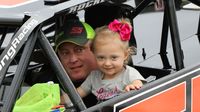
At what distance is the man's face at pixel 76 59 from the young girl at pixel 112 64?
11cm

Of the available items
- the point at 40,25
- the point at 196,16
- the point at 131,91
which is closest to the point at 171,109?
the point at 131,91

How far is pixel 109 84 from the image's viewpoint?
112 inches

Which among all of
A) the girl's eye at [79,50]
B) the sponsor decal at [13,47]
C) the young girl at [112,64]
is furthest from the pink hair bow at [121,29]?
the sponsor decal at [13,47]

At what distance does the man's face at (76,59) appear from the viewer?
9.80 ft

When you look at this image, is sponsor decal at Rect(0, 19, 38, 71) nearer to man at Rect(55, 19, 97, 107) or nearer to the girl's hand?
the girl's hand

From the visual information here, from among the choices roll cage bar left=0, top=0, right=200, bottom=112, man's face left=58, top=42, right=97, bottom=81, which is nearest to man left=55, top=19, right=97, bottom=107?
man's face left=58, top=42, right=97, bottom=81

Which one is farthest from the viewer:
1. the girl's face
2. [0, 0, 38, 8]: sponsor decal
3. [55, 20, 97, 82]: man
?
[55, 20, 97, 82]: man

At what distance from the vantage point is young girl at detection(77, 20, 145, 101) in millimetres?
2754

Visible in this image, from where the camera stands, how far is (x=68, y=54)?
9.83ft

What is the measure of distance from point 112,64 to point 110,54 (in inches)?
2.3

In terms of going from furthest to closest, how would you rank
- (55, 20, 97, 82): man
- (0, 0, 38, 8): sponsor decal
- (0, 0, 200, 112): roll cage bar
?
(55, 20, 97, 82): man → (0, 0, 38, 8): sponsor decal → (0, 0, 200, 112): roll cage bar

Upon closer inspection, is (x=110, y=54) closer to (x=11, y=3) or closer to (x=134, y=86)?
(x=134, y=86)

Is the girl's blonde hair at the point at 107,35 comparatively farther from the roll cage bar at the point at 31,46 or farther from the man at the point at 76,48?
the roll cage bar at the point at 31,46

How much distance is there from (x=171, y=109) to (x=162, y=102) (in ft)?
0.27
